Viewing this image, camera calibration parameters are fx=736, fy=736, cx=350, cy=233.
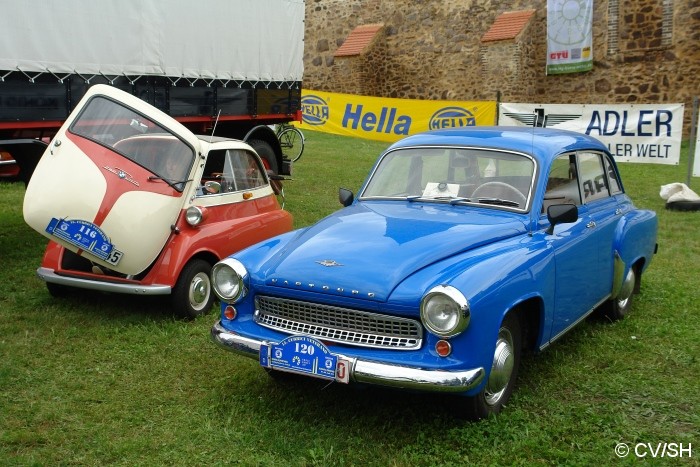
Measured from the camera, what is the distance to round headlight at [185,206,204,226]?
584 cm

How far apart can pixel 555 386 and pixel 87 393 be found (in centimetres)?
284

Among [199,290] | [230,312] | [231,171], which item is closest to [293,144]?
[231,171]

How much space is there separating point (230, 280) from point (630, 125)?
1010 cm

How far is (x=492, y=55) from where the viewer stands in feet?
69.7

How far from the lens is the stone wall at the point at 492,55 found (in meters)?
19.3

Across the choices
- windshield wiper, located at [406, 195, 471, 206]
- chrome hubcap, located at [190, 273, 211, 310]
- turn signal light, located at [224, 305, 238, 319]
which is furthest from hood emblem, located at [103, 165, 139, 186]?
windshield wiper, located at [406, 195, 471, 206]

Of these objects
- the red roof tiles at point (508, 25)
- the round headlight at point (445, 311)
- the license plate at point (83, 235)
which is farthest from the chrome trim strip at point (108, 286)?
the red roof tiles at point (508, 25)

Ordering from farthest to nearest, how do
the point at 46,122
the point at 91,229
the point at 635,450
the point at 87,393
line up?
the point at 46,122, the point at 91,229, the point at 87,393, the point at 635,450

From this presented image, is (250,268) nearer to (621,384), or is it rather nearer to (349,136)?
(621,384)

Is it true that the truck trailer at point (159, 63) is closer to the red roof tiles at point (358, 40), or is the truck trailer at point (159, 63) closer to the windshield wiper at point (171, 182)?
the windshield wiper at point (171, 182)

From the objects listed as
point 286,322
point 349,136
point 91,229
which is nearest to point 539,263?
point 286,322

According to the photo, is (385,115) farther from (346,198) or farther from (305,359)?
(305,359)

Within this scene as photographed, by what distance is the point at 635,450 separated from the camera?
3732mm

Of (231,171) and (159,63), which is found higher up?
(159,63)
